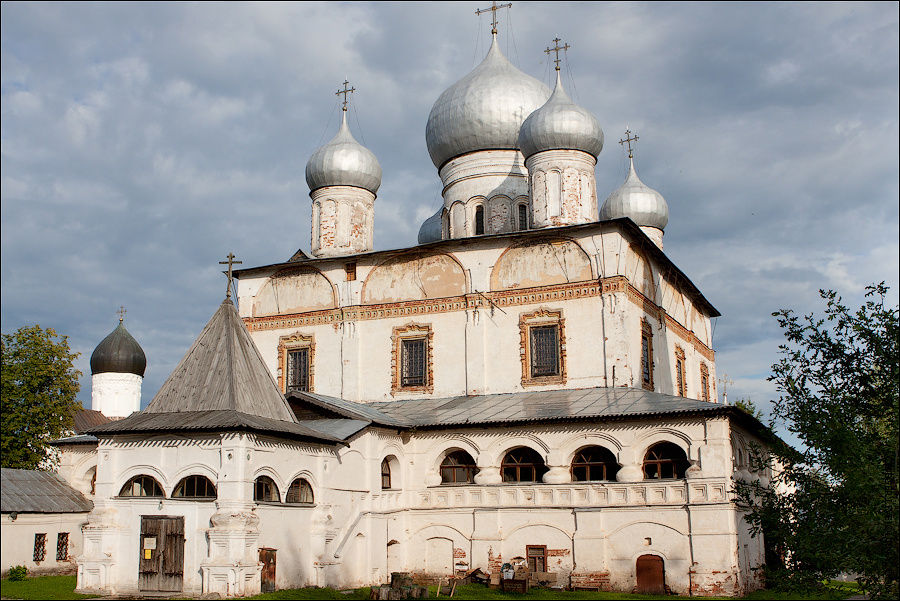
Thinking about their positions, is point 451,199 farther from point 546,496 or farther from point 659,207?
point 546,496

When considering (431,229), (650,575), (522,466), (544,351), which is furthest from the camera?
(431,229)

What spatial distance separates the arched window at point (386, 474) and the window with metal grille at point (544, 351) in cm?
396

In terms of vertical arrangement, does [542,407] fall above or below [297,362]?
below

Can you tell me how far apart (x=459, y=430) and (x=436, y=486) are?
1.30m

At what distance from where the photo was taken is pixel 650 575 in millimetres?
16969

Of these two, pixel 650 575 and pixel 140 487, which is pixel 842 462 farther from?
pixel 140 487

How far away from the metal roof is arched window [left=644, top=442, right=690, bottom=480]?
6.52 m

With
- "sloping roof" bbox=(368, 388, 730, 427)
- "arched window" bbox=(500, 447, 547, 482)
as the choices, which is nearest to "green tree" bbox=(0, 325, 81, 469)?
"sloping roof" bbox=(368, 388, 730, 427)

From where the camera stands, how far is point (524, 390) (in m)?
20.6

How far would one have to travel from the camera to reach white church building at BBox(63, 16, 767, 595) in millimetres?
15156

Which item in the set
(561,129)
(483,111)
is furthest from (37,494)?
(483,111)

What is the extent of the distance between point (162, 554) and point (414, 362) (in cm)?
841

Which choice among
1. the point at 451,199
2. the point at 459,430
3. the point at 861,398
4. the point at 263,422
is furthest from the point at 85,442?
the point at 861,398

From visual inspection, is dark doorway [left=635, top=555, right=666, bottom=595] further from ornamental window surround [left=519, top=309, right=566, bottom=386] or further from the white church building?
ornamental window surround [left=519, top=309, right=566, bottom=386]
